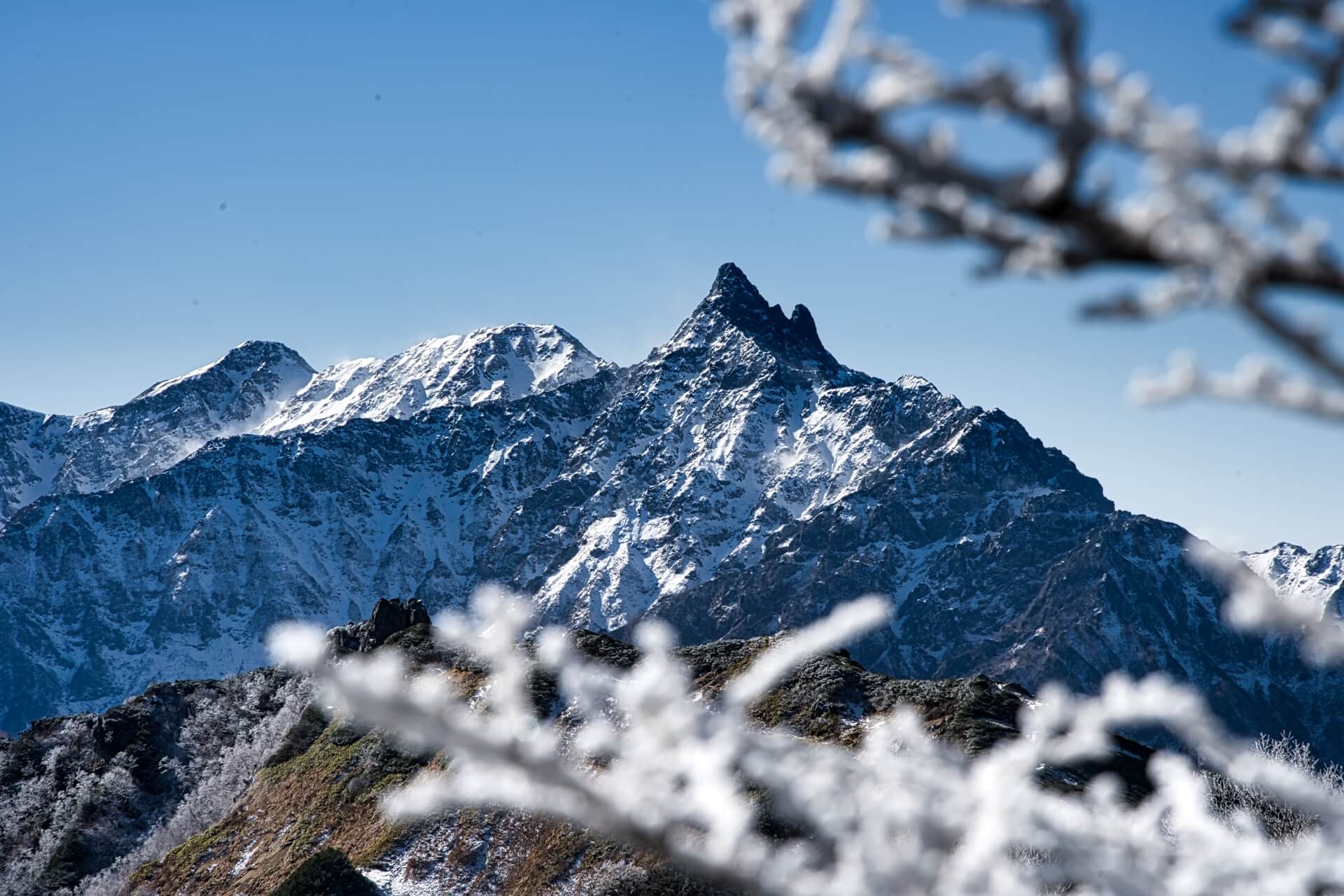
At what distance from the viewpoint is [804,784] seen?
3.58m

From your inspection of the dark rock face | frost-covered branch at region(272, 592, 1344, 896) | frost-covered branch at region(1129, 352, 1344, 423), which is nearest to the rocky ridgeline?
the dark rock face

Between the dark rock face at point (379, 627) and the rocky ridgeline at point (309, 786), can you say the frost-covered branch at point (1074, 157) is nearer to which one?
the rocky ridgeline at point (309, 786)

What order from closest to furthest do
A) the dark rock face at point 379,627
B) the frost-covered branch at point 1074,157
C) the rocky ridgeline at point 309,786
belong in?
the frost-covered branch at point 1074,157 → the rocky ridgeline at point 309,786 → the dark rock face at point 379,627

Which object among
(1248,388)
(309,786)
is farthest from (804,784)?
(309,786)

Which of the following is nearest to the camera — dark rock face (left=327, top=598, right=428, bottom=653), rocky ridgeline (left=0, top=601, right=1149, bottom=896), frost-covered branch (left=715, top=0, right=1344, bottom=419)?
frost-covered branch (left=715, top=0, right=1344, bottom=419)

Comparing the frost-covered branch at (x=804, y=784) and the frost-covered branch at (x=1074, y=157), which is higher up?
the frost-covered branch at (x=1074, y=157)

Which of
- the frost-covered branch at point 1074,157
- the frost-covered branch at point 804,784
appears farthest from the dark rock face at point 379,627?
the frost-covered branch at point 1074,157

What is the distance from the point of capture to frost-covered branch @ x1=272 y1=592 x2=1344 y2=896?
280cm

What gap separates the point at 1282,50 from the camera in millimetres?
2188

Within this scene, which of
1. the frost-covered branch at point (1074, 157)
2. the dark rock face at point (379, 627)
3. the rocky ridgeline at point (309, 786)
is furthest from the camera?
the dark rock face at point (379, 627)

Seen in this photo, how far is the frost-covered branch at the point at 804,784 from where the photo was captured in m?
2.80

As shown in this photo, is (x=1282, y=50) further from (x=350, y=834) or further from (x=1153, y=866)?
(x=350, y=834)

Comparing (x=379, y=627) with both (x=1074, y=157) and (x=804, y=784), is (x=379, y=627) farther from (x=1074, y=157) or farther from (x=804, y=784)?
(x=1074, y=157)

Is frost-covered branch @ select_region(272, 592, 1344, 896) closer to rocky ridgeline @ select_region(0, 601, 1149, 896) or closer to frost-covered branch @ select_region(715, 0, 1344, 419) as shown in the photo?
frost-covered branch @ select_region(715, 0, 1344, 419)
